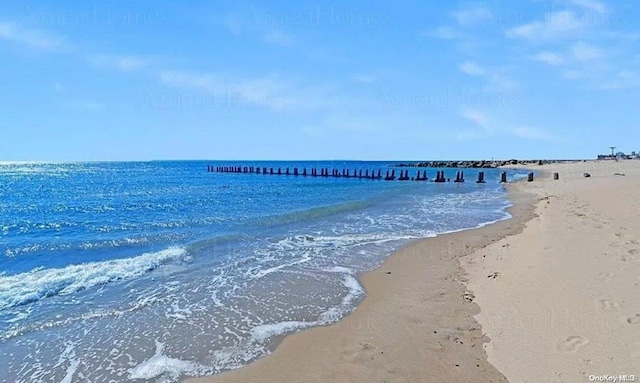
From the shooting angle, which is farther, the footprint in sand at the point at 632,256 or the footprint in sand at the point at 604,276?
the footprint in sand at the point at 632,256

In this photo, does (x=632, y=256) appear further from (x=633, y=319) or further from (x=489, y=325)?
(x=489, y=325)

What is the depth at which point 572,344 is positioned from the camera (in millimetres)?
4820

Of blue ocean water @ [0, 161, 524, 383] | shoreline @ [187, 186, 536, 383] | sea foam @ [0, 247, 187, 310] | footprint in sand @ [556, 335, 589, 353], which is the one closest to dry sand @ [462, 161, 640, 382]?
footprint in sand @ [556, 335, 589, 353]

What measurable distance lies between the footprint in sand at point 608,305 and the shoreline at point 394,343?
1.77 metres

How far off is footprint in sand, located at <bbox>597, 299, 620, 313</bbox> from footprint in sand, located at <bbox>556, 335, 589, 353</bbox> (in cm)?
104

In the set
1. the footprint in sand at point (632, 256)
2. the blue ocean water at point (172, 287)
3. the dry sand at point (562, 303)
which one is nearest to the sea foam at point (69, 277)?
the blue ocean water at point (172, 287)

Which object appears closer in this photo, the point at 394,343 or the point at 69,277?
the point at 394,343

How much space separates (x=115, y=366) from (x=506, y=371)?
5.07 meters

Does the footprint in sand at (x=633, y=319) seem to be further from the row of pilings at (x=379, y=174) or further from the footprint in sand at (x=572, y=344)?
the row of pilings at (x=379, y=174)

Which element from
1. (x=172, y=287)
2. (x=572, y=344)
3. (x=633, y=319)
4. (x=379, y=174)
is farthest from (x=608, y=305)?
(x=379, y=174)

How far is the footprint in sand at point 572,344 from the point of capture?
4.71 meters

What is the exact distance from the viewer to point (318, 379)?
15.8ft

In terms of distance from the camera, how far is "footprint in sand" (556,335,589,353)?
4.71m

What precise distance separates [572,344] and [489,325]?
118 centimetres
